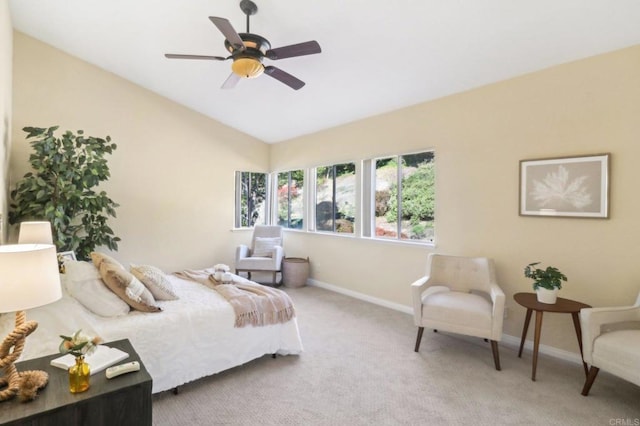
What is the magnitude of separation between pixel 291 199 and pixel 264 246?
112 cm

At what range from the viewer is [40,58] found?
159 inches

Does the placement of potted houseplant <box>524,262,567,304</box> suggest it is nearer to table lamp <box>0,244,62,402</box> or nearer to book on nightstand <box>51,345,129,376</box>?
book on nightstand <box>51,345,129,376</box>

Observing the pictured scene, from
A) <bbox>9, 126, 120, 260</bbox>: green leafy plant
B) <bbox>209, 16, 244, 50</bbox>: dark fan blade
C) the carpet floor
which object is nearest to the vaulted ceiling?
<bbox>209, 16, 244, 50</bbox>: dark fan blade

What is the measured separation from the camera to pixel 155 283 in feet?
8.38

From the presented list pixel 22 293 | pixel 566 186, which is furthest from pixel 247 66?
pixel 566 186

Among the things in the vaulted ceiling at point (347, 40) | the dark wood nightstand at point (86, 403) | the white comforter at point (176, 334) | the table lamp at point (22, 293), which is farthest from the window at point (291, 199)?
the table lamp at point (22, 293)

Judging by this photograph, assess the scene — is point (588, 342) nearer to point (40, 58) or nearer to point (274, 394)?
point (274, 394)

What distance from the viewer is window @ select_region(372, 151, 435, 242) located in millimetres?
3904

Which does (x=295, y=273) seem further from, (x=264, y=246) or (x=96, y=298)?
(x=96, y=298)

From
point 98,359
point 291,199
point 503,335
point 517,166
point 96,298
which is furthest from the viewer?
point 291,199

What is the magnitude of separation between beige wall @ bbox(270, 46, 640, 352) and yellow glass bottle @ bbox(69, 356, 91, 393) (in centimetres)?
335

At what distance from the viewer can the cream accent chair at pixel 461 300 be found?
103 inches

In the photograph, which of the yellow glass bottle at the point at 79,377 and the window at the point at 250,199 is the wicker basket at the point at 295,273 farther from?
the yellow glass bottle at the point at 79,377

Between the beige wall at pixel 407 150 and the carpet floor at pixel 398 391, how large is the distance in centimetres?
61
